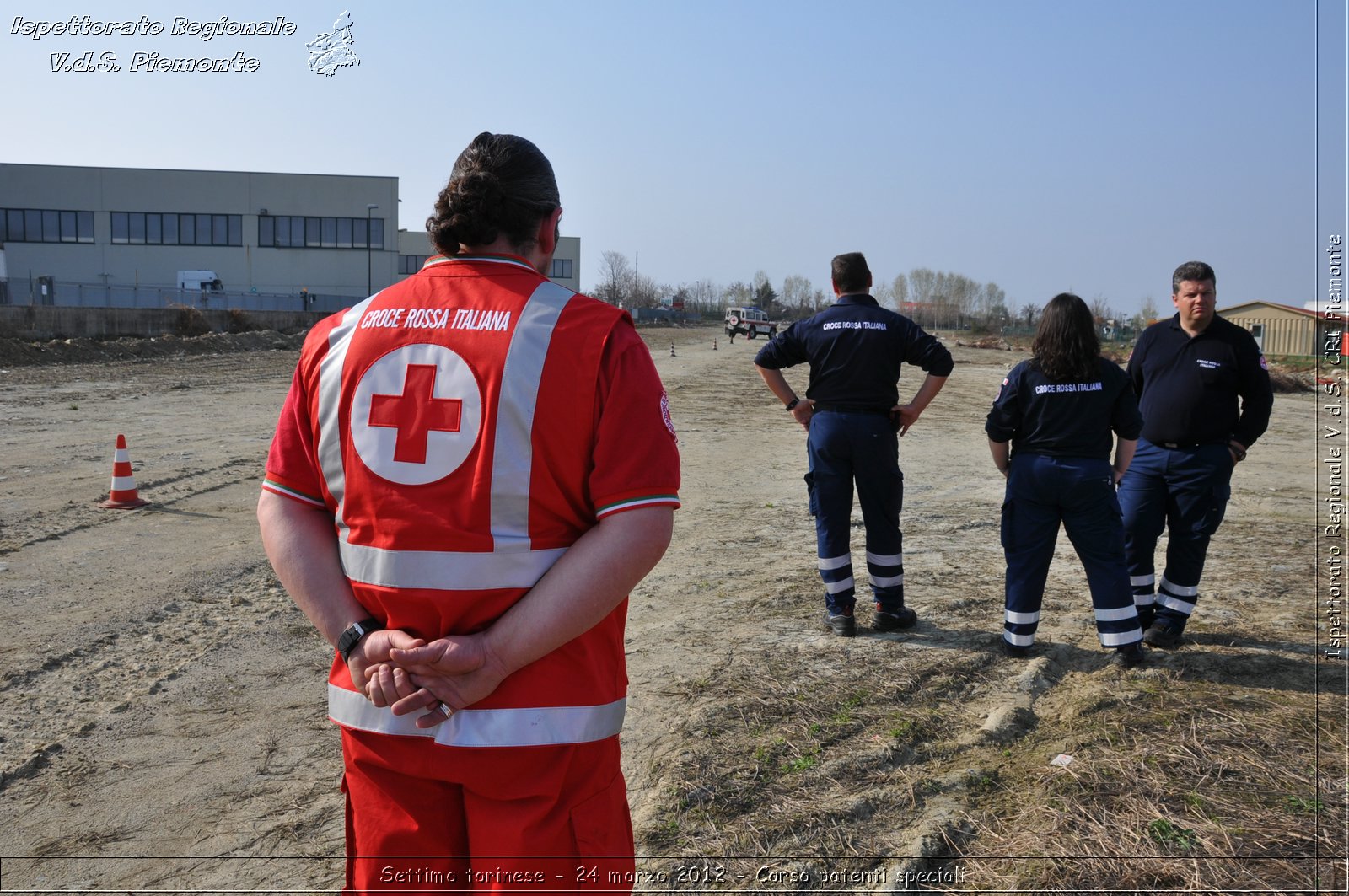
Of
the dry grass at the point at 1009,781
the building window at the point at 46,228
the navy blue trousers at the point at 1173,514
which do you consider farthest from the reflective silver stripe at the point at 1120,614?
the building window at the point at 46,228

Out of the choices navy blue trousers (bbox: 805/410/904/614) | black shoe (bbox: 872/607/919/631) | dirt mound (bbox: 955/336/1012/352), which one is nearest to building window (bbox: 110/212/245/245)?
dirt mound (bbox: 955/336/1012/352)

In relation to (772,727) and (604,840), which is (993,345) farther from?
(604,840)

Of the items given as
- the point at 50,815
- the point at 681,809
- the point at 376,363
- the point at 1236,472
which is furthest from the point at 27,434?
the point at 1236,472

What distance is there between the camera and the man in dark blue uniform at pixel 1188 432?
17.3 feet

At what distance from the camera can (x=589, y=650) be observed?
1901 millimetres

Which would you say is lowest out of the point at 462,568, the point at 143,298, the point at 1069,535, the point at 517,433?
the point at 1069,535

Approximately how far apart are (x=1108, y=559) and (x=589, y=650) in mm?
3949

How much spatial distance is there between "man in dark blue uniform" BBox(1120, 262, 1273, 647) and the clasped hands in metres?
4.66

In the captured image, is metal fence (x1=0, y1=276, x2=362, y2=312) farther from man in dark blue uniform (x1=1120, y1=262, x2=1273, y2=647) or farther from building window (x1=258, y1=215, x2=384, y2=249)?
man in dark blue uniform (x1=1120, y1=262, x2=1273, y2=647)

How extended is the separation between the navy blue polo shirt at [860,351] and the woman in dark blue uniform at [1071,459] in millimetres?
626

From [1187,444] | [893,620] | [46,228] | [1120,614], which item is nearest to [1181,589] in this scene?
[1120,614]

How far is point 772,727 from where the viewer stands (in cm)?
419

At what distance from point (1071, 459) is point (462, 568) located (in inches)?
159

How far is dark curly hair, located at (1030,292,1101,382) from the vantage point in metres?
4.91
